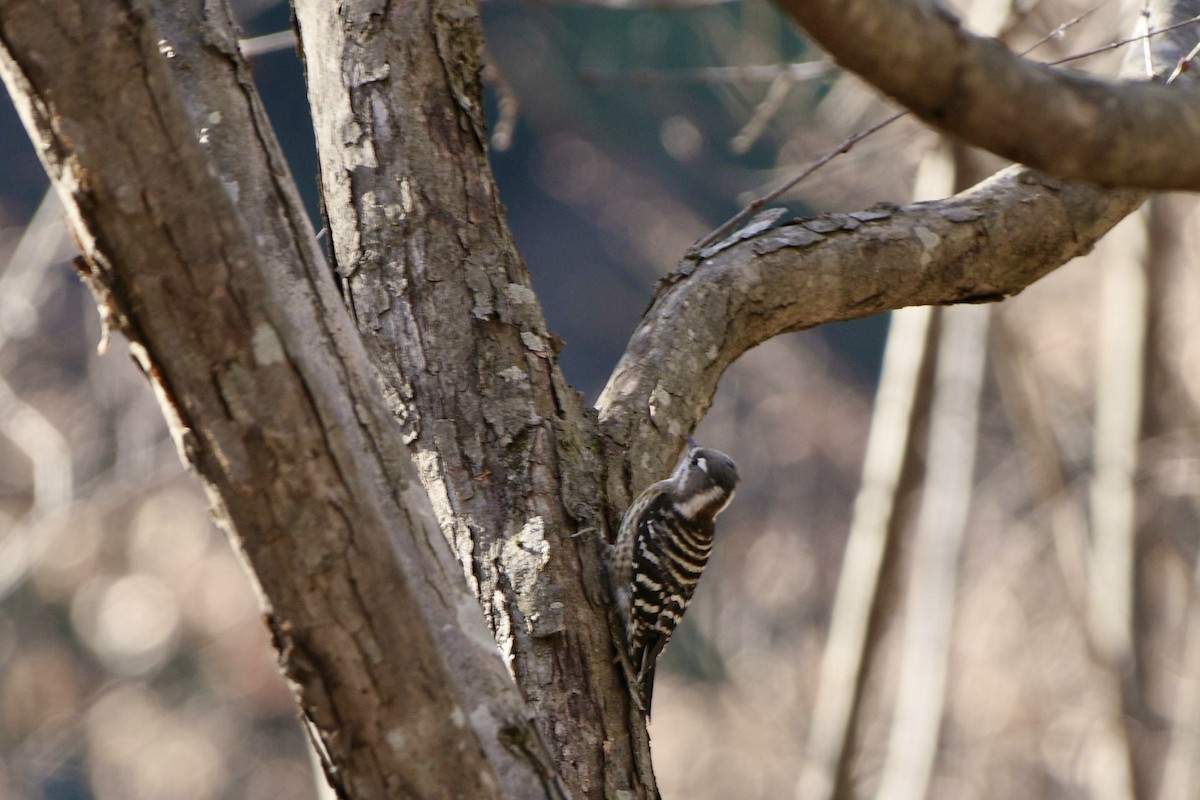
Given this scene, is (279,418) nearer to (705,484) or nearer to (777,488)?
(705,484)

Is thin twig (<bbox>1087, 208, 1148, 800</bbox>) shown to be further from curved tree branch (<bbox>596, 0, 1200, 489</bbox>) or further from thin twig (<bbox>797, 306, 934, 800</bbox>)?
curved tree branch (<bbox>596, 0, 1200, 489</bbox>)

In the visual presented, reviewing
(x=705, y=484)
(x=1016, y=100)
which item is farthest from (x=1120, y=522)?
(x=1016, y=100)

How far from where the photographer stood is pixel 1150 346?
239 inches

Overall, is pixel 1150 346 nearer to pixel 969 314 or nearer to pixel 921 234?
pixel 969 314

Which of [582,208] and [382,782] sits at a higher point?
[582,208]

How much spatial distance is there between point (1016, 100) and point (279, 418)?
103 cm

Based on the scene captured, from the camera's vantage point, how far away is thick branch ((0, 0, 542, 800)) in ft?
5.23

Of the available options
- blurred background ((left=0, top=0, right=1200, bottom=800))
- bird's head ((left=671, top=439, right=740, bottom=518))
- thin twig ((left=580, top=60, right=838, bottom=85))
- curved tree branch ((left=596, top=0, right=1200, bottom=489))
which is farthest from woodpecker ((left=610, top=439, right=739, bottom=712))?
thin twig ((left=580, top=60, right=838, bottom=85))

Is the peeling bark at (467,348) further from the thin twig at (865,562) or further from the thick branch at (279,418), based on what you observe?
the thin twig at (865,562)

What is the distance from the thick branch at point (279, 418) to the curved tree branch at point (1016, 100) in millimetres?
853

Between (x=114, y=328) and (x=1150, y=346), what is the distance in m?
5.56

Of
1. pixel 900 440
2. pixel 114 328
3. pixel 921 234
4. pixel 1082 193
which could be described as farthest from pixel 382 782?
pixel 900 440

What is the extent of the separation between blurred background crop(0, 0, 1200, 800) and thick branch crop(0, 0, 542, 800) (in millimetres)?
2948

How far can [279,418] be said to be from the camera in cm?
168
